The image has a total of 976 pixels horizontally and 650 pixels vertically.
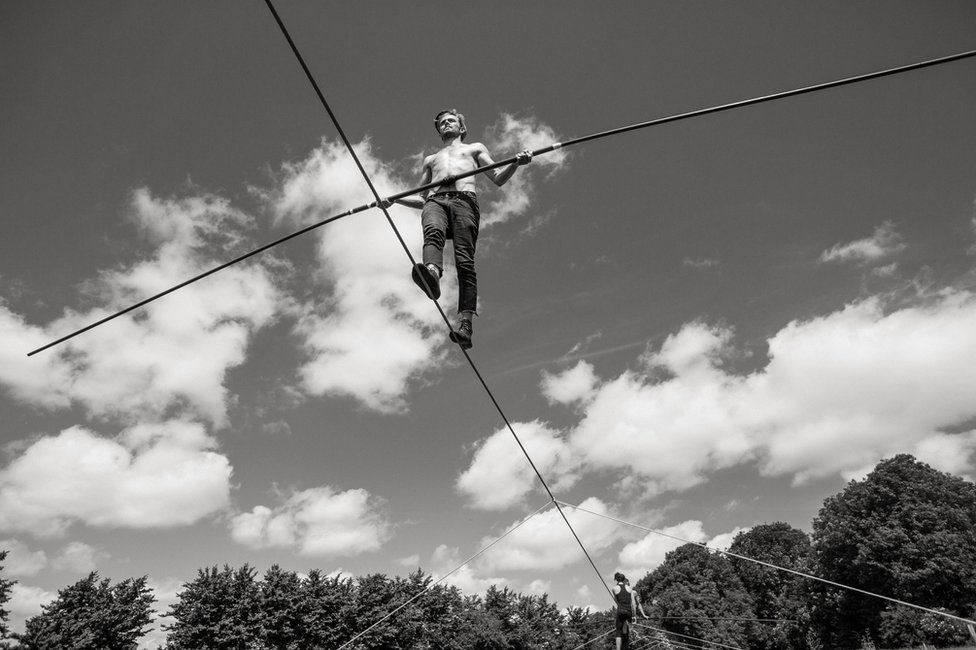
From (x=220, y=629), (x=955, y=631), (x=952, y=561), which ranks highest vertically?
(x=220, y=629)

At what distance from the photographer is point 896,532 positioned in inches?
1196

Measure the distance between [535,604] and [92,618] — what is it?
30.4 metres

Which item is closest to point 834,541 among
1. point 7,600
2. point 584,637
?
point 584,637

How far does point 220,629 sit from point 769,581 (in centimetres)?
5674

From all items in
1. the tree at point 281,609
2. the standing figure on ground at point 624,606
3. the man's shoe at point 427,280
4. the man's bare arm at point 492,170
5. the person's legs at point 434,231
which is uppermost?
the tree at point 281,609

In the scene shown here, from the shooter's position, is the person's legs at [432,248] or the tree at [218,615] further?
the tree at [218,615]

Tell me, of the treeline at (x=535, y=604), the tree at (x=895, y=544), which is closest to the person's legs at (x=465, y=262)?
the treeline at (x=535, y=604)

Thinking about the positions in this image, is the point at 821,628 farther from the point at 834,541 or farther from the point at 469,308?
the point at 469,308

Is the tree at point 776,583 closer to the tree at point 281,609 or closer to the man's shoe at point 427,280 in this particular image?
the tree at point 281,609

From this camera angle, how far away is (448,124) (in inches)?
181

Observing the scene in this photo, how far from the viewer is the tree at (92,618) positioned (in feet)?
90.9

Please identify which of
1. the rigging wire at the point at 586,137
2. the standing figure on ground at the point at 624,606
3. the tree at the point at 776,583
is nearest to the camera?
the rigging wire at the point at 586,137

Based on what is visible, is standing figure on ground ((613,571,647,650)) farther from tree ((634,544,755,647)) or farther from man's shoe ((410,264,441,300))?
tree ((634,544,755,647))

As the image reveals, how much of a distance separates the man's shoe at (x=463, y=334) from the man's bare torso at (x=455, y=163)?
1096mm
